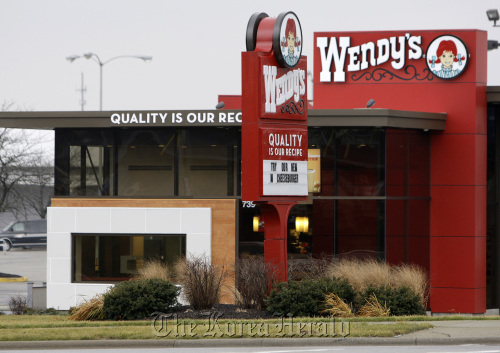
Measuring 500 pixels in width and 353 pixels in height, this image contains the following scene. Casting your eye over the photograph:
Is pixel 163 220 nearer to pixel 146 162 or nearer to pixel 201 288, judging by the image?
pixel 146 162

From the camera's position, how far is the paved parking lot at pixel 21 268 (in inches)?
1534

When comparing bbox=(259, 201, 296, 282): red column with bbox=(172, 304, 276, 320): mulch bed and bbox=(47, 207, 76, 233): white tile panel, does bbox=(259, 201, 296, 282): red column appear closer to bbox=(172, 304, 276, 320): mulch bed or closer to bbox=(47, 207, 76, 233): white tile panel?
bbox=(172, 304, 276, 320): mulch bed

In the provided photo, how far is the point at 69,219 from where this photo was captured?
28234 mm

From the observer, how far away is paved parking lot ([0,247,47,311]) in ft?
128

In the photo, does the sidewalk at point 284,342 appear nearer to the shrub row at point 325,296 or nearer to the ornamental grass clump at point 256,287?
the shrub row at point 325,296

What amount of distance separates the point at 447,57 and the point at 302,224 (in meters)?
7.45

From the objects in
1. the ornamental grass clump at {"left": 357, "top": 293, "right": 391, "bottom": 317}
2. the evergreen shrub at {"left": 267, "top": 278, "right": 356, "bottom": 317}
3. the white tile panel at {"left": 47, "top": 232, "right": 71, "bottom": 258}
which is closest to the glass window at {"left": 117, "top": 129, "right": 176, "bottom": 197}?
the white tile panel at {"left": 47, "top": 232, "right": 71, "bottom": 258}

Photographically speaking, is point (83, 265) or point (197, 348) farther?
point (83, 265)

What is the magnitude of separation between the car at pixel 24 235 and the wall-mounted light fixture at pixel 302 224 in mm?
42251

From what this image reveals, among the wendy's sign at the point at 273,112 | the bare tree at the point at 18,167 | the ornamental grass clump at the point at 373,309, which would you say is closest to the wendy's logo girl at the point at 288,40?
the wendy's sign at the point at 273,112

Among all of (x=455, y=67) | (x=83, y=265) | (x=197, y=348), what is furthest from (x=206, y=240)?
(x=197, y=348)

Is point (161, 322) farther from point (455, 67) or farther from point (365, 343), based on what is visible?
point (455, 67)

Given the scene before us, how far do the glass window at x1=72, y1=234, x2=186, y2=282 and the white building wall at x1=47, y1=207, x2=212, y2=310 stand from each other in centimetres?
21

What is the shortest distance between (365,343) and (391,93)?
1581 cm
